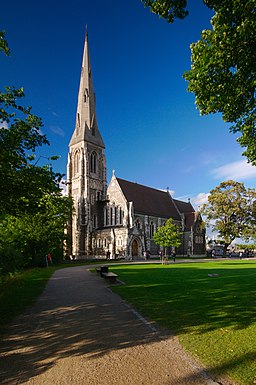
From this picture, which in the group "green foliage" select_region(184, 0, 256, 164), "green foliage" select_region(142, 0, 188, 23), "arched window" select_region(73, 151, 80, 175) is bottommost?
"green foliage" select_region(184, 0, 256, 164)

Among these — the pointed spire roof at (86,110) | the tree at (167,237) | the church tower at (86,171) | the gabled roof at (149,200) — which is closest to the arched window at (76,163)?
the church tower at (86,171)

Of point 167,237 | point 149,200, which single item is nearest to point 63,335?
point 167,237

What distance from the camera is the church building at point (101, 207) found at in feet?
161

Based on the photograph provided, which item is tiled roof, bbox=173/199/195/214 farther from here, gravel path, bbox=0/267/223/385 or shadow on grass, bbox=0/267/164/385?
gravel path, bbox=0/267/223/385

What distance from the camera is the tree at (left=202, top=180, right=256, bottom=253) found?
51469 millimetres

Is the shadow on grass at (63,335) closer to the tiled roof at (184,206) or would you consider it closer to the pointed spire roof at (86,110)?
the pointed spire roof at (86,110)

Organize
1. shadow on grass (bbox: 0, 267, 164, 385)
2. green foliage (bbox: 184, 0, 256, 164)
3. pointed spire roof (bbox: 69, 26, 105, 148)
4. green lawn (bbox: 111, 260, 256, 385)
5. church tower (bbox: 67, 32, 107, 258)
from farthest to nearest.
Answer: pointed spire roof (bbox: 69, 26, 105, 148)
church tower (bbox: 67, 32, 107, 258)
green foliage (bbox: 184, 0, 256, 164)
shadow on grass (bbox: 0, 267, 164, 385)
green lawn (bbox: 111, 260, 256, 385)

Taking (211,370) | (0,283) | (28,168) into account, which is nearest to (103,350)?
(211,370)

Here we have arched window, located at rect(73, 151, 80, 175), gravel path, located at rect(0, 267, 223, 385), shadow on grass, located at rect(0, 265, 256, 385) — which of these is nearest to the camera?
gravel path, located at rect(0, 267, 223, 385)

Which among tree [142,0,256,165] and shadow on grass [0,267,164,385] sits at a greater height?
tree [142,0,256,165]

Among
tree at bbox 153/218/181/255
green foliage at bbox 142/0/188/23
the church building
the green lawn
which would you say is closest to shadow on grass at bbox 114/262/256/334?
the green lawn

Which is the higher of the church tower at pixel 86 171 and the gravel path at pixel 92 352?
the church tower at pixel 86 171

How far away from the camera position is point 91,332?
6020 mm

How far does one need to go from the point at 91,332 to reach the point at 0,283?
8.96m
